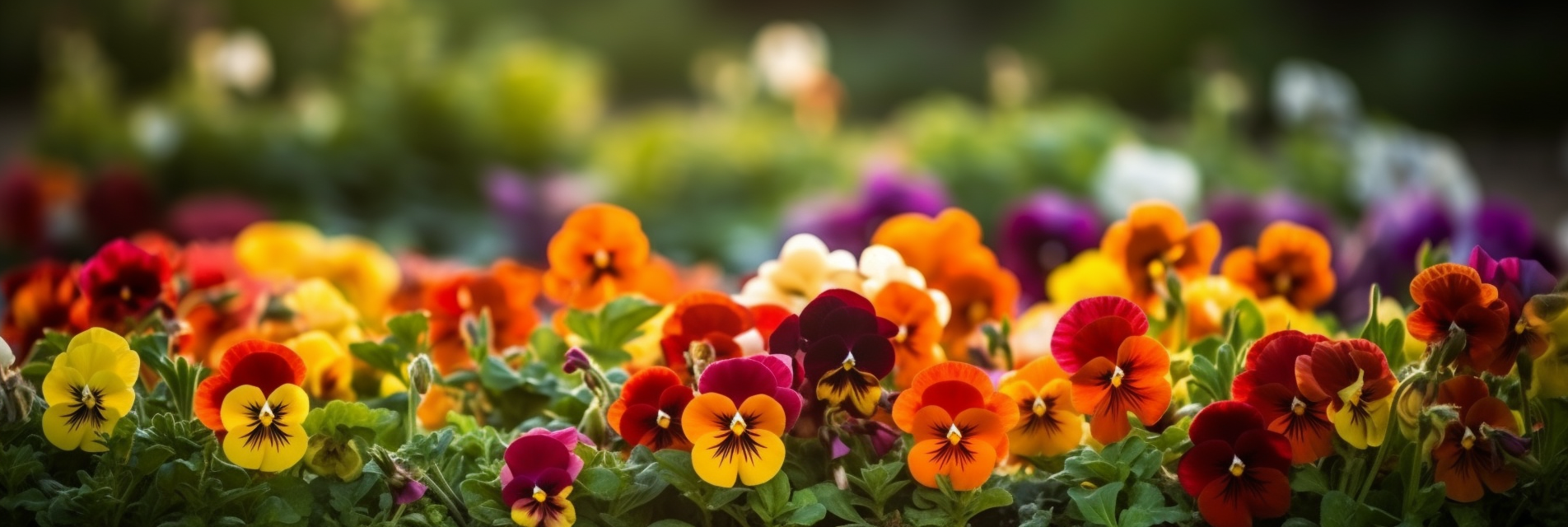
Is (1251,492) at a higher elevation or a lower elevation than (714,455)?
lower

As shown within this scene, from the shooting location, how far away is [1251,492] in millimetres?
994

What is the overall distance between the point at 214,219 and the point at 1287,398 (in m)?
2.51

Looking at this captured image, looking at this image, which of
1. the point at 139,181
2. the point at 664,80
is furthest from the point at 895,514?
the point at 664,80

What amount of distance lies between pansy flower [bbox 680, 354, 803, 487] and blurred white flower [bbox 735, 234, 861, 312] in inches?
9.4

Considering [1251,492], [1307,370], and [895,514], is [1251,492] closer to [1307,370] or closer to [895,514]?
[1307,370]

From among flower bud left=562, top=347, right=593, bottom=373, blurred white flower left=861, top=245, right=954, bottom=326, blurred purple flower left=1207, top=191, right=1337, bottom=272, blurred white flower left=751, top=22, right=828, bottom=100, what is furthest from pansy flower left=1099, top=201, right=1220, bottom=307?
blurred white flower left=751, top=22, right=828, bottom=100

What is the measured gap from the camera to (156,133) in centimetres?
363

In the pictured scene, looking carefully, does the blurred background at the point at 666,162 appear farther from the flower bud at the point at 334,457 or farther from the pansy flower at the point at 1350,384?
the flower bud at the point at 334,457

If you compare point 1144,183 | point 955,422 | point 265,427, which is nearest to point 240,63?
point 1144,183

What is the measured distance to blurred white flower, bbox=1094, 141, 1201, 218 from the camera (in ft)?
8.36

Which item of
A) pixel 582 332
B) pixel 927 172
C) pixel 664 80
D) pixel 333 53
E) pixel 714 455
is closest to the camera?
pixel 714 455

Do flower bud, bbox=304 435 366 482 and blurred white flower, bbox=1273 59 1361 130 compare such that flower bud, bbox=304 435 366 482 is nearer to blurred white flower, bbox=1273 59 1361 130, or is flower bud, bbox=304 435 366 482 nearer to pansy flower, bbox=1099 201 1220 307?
pansy flower, bbox=1099 201 1220 307

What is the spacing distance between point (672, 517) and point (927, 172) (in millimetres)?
2209

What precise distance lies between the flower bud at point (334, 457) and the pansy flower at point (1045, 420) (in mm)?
519
